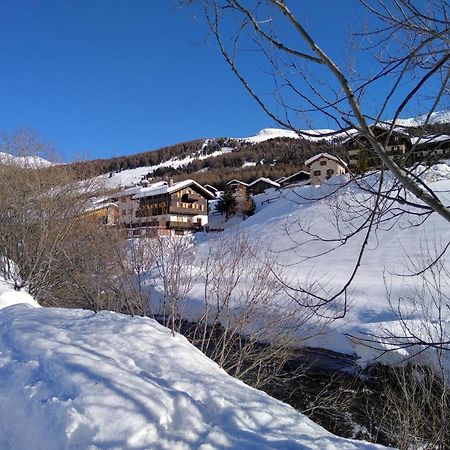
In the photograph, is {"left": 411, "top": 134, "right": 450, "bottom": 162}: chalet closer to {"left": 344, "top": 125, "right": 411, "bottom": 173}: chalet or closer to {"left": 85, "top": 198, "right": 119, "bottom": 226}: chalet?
{"left": 344, "top": 125, "right": 411, "bottom": 173}: chalet

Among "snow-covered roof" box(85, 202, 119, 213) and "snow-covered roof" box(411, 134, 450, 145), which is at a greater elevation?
"snow-covered roof" box(85, 202, 119, 213)

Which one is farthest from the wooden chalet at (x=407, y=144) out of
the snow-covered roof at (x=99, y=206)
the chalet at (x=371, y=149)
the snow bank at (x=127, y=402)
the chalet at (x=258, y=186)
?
the chalet at (x=258, y=186)

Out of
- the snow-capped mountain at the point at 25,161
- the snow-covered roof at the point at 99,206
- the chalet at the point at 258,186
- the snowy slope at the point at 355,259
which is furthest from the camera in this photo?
the chalet at the point at 258,186

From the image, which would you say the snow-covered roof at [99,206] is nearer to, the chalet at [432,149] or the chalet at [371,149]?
the chalet at [371,149]

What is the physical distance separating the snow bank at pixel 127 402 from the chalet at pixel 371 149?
5.15 feet

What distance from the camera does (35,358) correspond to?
9.76 ft

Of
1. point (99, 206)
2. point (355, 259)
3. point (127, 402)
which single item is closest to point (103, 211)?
point (99, 206)

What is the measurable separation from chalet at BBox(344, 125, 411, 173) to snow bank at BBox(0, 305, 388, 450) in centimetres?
157

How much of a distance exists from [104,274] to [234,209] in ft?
124

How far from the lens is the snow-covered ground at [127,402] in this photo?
2.33 meters

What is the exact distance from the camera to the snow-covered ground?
2.33 metres

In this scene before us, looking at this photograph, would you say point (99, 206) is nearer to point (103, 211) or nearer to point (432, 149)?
point (103, 211)

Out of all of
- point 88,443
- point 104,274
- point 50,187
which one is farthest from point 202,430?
point 50,187

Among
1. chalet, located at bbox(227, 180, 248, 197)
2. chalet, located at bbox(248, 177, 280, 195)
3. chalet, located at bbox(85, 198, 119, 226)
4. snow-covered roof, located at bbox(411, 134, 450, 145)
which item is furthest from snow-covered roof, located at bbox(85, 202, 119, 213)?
chalet, located at bbox(248, 177, 280, 195)
